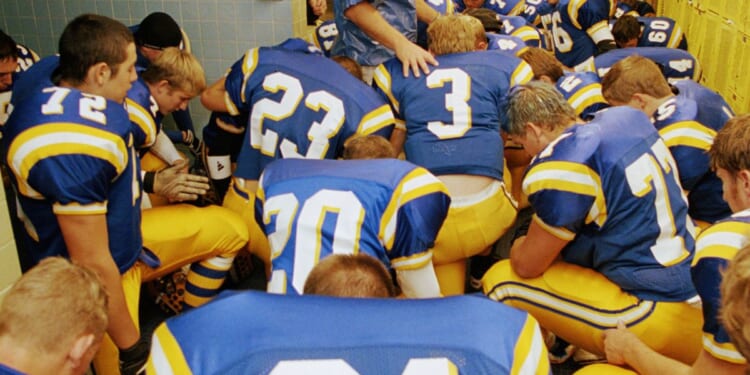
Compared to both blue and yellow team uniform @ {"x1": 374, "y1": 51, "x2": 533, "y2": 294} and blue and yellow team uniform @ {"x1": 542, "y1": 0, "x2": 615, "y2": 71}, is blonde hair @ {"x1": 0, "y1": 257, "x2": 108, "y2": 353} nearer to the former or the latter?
blue and yellow team uniform @ {"x1": 374, "y1": 51, "x2": 533, "y2": 294}

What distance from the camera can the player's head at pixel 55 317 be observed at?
1.41 metres

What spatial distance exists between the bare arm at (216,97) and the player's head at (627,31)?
115 inches

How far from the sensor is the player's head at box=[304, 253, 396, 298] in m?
1.38

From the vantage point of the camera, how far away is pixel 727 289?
1144 millimetres

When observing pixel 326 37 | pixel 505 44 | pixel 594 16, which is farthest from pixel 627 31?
pixel 326 37

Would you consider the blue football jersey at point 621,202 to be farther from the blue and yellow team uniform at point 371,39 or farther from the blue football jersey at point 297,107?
the blue and yellow team uniform at point 371,39

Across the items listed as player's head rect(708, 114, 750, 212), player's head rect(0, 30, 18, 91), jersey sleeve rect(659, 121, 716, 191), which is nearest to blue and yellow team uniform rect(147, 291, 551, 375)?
player's head rect(708, 114, 750, 212)

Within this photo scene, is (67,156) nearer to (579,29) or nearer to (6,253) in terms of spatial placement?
(6,253)

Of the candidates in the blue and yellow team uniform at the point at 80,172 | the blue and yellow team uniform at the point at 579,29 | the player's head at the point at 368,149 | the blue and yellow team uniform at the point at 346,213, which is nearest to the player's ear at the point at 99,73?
the blue and yellow team uniform at the point at 80,172

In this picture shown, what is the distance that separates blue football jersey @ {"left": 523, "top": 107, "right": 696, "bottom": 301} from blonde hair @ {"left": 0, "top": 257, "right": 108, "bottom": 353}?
1332mm

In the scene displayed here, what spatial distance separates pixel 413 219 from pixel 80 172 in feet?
3.22

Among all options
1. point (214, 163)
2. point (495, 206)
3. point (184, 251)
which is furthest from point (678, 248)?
point (214, 163)

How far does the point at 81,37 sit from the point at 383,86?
1.30m

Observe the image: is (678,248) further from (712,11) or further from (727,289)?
(712,11)
